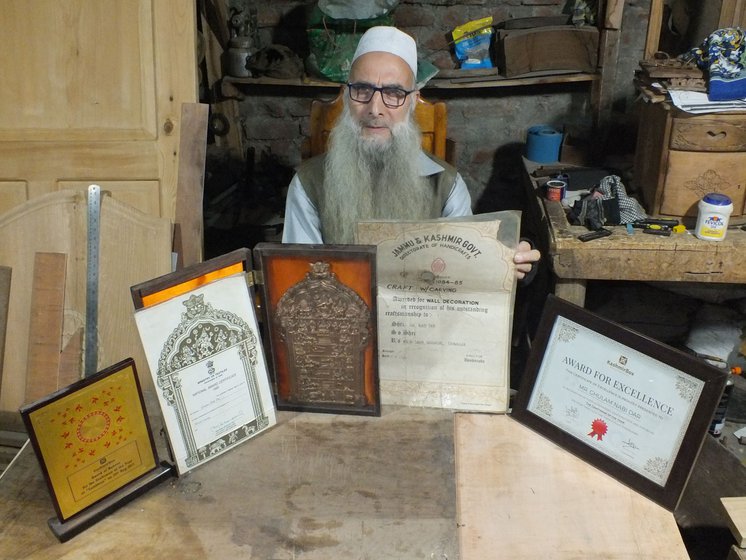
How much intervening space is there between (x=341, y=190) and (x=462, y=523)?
3.58ft

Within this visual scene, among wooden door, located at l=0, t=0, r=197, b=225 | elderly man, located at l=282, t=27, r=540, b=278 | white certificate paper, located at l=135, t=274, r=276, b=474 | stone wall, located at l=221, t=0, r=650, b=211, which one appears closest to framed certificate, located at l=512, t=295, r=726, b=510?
white certificate paper, located at l=135, t=274, r=276, b=474

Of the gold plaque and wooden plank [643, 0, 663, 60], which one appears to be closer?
the gold plaque

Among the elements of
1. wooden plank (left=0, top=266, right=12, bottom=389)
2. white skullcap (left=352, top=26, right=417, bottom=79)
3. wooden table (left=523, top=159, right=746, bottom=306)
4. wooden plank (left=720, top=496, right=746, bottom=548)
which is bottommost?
wooden plank (left=720, top=496, right=746, bottom=548)

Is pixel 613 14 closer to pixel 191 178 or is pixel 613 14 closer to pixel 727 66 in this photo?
pixel 727 66

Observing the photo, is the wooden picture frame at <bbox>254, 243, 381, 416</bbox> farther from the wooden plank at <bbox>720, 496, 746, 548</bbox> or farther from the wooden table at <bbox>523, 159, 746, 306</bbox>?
the wooden table at <bbox>523, 159, 746, 306</bbox>

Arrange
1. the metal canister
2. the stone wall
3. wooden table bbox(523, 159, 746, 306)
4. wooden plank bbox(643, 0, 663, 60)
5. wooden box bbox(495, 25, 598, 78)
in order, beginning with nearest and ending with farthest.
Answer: wooden table bbox(523, 159, 746, 306) → the metal canister → wooden plank bbox(643, 0, 663, 60) → wooden box bbox(495, 25, 598, 78) → the stone wall

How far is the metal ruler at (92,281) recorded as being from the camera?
159 centimetres

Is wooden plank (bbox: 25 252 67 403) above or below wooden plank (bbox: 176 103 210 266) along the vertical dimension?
below

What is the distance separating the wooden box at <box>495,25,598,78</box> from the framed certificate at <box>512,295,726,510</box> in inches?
88.5

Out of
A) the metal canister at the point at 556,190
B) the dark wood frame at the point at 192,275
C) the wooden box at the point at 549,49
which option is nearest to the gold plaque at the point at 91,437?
the dark wood frame at the point at 192,275

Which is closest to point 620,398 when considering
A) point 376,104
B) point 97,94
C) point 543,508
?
point 543,508

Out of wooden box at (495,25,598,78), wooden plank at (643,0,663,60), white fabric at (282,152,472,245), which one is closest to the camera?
white fabric at (282,152,472,245)

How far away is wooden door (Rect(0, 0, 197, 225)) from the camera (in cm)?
186

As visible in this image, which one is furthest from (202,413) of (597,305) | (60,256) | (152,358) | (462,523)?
(597,305)
